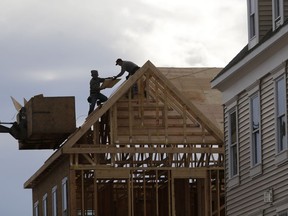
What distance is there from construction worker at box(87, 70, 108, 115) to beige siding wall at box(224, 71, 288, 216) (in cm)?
1282

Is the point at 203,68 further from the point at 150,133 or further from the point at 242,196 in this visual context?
the point at 242,196

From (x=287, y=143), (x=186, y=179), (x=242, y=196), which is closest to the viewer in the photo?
(x=287, y=143)

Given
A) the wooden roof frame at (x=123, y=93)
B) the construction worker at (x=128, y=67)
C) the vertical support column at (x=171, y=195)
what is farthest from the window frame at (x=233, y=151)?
the construction worker at (x=128, y=67)

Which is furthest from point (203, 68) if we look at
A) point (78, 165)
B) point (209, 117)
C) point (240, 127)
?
point (240, 127)

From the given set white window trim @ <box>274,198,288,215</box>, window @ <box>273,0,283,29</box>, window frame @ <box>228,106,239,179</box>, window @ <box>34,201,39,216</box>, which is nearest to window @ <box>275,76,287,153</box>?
white window trim @ <box>274,198,288,215</box>

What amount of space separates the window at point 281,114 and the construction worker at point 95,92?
1732 centimetres

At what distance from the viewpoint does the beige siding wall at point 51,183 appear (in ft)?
181

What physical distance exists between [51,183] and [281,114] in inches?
929

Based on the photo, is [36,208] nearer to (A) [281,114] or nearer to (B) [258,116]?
(B) [258,116]

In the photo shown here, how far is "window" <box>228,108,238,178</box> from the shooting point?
1634 inches

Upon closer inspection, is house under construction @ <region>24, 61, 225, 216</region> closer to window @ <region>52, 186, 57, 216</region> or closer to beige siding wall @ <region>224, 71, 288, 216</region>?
window @ <region>52, 186, 57, 216</region>

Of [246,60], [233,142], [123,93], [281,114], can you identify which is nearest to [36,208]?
[123,93]

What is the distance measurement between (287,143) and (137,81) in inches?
698

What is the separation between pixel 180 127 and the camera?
177 ft
